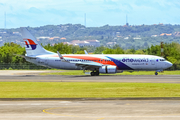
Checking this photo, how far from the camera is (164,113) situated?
54.5 feet

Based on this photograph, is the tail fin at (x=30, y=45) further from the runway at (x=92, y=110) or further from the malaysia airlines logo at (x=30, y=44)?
the runway at (x=92, y=110)

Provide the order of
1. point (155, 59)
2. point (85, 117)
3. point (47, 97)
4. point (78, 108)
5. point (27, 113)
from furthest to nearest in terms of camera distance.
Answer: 1. point (155, 59)
2. point (47, 97)
3. point (78, 108)
4. point (27, 113)
5. point (85, 117)

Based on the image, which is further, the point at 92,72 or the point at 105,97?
the point at 92,72

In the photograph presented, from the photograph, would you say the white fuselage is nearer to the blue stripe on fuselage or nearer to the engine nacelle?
the blue stripe on fuselage

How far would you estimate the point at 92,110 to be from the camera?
17.8m

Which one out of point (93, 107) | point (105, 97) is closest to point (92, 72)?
point (105, 97)

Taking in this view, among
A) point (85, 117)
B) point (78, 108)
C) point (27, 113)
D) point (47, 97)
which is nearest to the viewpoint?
point (85, 117)

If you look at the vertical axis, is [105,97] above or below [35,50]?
below

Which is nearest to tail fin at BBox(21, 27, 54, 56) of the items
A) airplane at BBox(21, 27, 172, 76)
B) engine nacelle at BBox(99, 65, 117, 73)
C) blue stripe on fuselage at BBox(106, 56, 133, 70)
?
airplane at BBox(21, 27, 172, 76)

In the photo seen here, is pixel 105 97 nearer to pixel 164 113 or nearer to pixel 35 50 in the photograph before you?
pixel 164 113

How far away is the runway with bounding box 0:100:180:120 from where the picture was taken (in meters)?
15.8

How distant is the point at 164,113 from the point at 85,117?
13.6 feet

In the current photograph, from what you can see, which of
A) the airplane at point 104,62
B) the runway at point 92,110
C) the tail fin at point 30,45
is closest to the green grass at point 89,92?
the runway at point 92,110

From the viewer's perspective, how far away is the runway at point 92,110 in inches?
622
